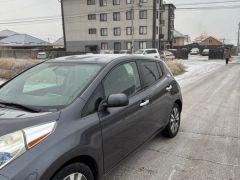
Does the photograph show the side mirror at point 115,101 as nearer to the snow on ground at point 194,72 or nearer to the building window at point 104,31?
the snow on ground at point 194,72

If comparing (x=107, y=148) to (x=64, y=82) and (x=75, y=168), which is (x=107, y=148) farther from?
(x=64, y=82)

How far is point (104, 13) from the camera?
1859 inches

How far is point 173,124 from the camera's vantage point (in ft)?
16.0

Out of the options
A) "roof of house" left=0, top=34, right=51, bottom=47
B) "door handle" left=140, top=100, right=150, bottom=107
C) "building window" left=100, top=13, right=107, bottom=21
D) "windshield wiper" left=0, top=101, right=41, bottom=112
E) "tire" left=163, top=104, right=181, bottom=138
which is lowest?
"tire" left=163, top=104, right=181, bottom=138

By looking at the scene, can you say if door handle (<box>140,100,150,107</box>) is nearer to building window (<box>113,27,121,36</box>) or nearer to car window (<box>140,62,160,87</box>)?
car window (<box>140,62,160,87</box>)

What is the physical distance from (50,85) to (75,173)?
51.8 inches

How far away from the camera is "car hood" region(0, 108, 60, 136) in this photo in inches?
85.4

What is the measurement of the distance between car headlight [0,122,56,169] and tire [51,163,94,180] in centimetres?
34

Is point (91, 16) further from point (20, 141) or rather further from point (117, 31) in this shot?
point (20, 141)

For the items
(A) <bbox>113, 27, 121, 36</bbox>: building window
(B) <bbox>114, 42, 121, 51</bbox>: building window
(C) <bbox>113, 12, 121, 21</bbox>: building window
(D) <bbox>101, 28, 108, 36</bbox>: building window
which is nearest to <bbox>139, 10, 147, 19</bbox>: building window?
(C) <bbox>113, 12, 121, 21</bbox>: building window

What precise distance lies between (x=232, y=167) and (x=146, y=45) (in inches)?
1653

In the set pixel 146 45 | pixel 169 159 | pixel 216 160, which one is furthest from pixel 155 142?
pixel 146 45

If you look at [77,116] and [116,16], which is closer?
[77,116]

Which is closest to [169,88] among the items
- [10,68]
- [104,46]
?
[10,68]
